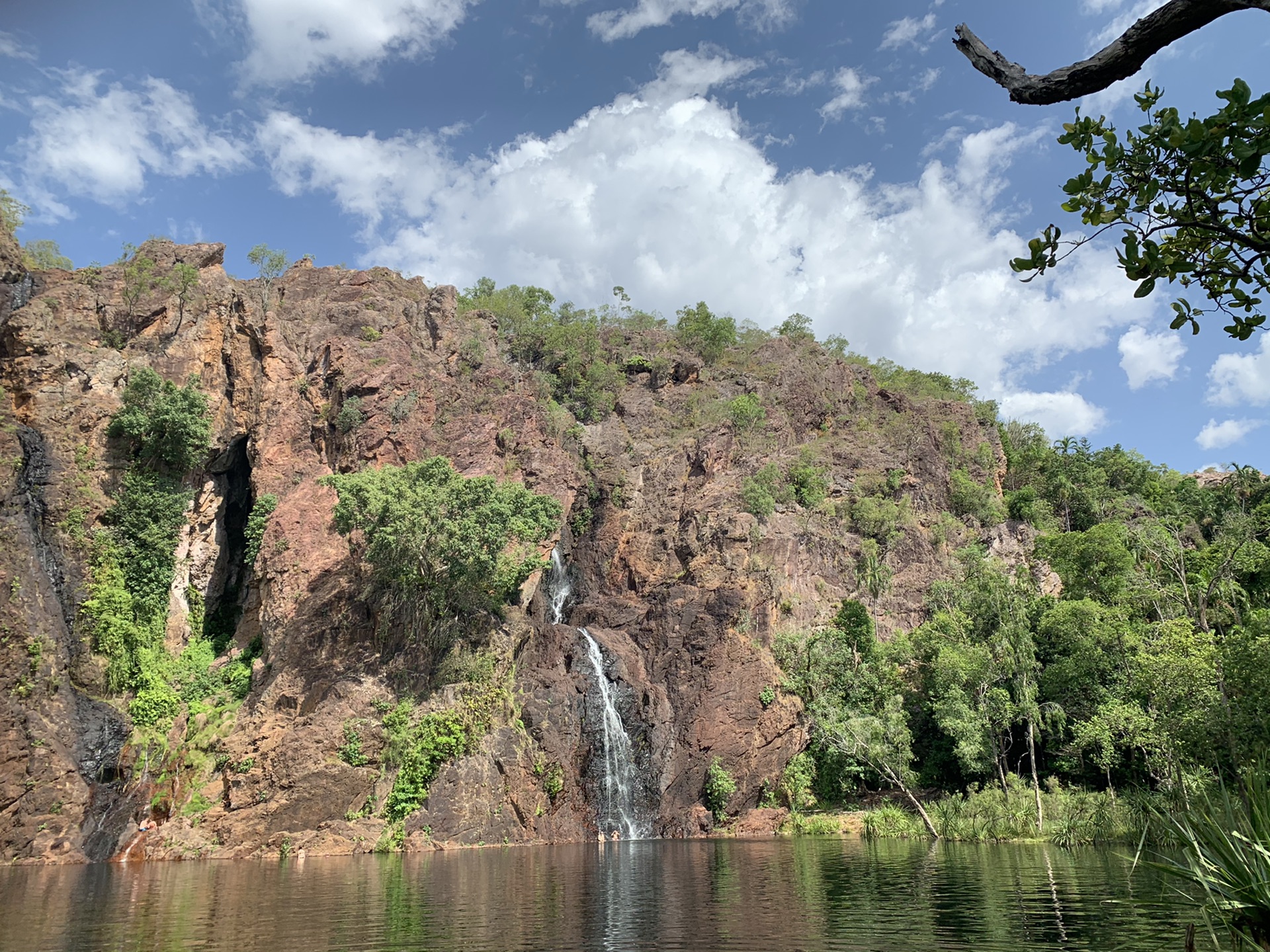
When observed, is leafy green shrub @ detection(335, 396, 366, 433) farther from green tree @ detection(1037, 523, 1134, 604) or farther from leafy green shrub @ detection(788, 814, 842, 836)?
green tree @ detection(1037, 523, 1134, 604)

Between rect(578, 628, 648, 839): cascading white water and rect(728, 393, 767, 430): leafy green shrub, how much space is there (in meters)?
29.8

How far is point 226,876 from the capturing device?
87.1 feet

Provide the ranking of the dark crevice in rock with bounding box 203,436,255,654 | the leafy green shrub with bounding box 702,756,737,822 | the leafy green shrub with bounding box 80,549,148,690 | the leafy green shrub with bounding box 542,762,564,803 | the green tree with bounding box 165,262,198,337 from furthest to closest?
the green tree with bounding box 165,262,198,337 < the dark crevice in rock with bounding box 203,436,255,654 < the leafy green shrub with bounding box 702,756,737,822 < the leafy green shrub with bounding box 542,762,564,803 < the leafy green shrub with bounding box 80,549,148,690

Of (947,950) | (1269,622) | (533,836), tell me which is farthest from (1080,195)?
(533,836)

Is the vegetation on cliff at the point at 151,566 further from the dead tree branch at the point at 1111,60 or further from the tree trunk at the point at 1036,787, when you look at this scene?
the dead tree branch at the point at 1111,60

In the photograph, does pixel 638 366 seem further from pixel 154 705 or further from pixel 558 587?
pixel 154 705

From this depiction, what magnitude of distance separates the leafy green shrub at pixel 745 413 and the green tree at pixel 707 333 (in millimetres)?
13212

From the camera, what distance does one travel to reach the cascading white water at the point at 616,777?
4409 cm

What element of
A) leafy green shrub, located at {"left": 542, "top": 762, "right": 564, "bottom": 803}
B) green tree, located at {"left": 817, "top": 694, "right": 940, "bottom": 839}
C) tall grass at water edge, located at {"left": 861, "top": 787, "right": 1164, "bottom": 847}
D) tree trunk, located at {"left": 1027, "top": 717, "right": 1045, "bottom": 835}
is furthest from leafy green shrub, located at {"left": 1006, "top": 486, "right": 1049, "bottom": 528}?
leafy green shrub, located at {"left": 542, "top": 762, "right": 564, "bottom": 803}

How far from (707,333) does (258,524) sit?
50047 mm

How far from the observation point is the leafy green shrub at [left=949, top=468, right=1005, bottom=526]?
228ft

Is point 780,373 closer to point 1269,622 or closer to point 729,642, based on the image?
point 729,642

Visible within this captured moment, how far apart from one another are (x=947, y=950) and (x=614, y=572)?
4675 centimetres

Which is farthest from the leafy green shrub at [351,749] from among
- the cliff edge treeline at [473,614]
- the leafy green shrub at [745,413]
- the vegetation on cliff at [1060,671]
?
the leafy green shrub at [745,413]
